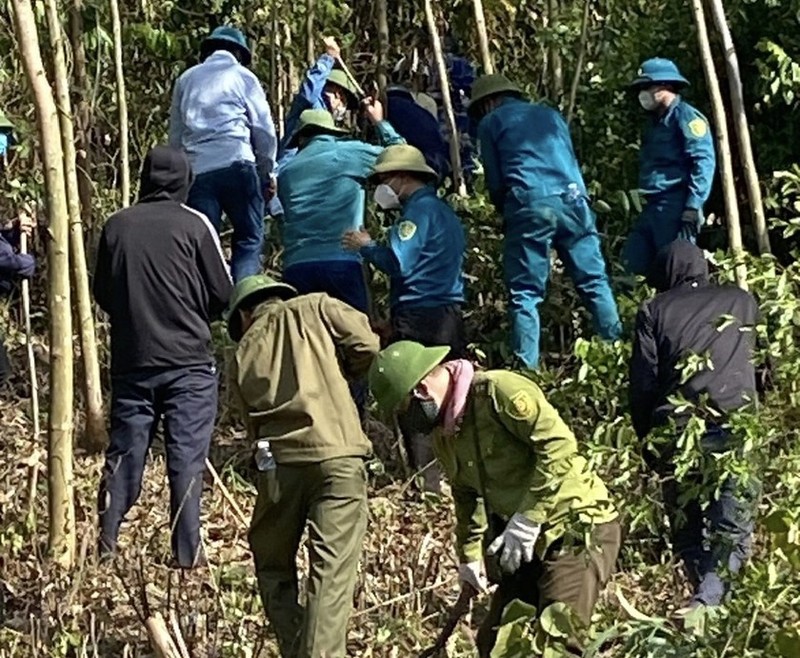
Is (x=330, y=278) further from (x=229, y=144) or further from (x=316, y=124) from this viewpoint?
(x=229, y=144)

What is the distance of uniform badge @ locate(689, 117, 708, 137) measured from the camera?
332 inches

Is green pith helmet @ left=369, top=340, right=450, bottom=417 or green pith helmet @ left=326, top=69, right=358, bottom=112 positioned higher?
green pith helmet @ left=326, top=69, right=358, bottom=112

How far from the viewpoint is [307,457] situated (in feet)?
18.6

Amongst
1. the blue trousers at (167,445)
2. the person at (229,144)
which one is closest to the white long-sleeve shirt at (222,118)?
the person at (229,144)

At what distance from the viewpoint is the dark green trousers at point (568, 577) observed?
510cm

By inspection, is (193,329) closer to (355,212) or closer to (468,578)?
(355,212)

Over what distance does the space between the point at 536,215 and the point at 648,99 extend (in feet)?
3.61

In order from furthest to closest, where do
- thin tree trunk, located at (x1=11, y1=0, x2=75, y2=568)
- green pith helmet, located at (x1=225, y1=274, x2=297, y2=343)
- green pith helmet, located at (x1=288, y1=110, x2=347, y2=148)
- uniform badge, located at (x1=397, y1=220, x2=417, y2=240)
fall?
green pith helmet, located at (x1=288, y1=110, x2=347, y2=148) < uniform badge, located at (x1=397, y1=220, x2=417, y2=240) < thin tree trunk, located at (x1=11, y1=0, x2=75, y2=568) < green pith helmet, located at (x1=225, y1=274, x2=297, y2=343)

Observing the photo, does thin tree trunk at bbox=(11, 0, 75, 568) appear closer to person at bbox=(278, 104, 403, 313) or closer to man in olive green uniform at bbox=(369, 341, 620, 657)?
person at bbox=(278, 104, 403, 313)

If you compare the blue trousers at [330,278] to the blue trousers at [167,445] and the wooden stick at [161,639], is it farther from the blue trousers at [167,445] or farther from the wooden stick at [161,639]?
the wooden stick at [161,639]

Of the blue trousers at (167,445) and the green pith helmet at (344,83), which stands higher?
the green pith helmet at (344,83)

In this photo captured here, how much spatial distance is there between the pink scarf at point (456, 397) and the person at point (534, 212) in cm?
301

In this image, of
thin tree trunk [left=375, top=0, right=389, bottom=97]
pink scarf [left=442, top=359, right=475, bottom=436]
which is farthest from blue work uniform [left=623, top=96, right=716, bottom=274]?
pink scarf [left=442, top=359, right=475, bottom=436]

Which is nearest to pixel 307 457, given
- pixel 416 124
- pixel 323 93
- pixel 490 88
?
pixel 490 88
